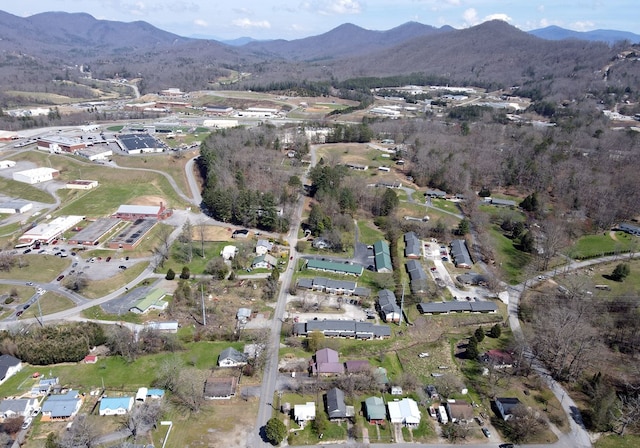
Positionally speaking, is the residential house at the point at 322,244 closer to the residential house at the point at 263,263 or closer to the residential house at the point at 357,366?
the residential house at the point at 263,263

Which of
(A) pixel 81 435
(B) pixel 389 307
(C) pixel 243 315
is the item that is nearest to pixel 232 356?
(C) pixel 243 315

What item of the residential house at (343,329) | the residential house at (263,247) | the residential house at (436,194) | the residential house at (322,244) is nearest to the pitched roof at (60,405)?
the residential house at (343,329)

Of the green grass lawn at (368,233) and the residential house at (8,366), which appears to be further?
the green grass lawn at (368,233)

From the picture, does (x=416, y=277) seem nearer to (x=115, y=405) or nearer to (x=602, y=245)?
(x=602, y=245)

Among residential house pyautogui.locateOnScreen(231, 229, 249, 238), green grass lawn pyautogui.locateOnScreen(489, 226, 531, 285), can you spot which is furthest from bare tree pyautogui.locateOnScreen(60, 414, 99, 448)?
green grass lawn pyautogui.locateOnScreen(489, 226, 531, 285)

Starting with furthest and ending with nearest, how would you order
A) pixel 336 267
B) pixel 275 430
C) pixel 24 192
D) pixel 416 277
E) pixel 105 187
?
pixel 105 187 < pixel 24 192 < pixel 336 267 < pixel 416 277 < pixel 275 430

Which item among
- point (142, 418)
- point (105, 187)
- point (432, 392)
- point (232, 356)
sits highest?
point (105, 187)
